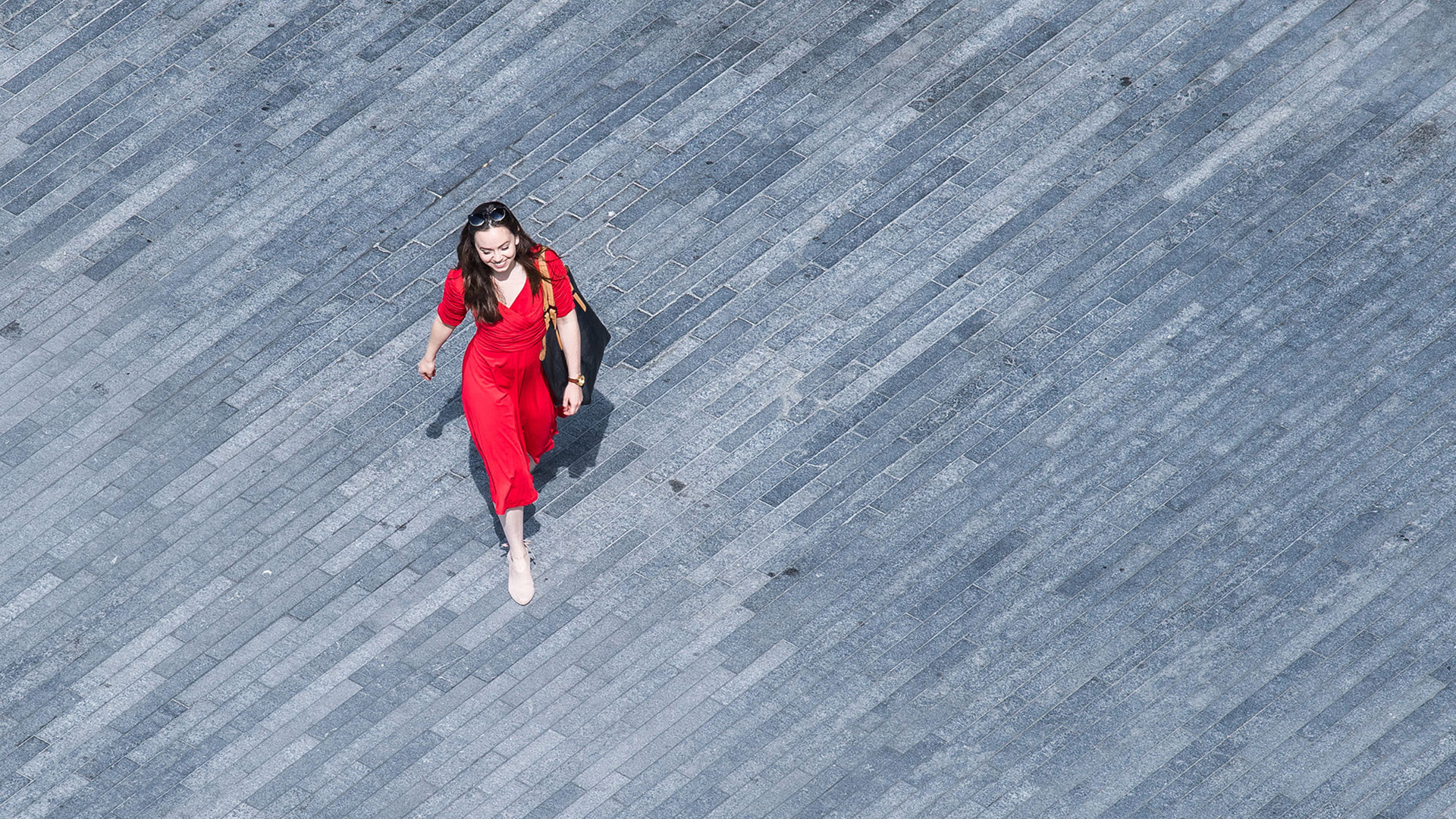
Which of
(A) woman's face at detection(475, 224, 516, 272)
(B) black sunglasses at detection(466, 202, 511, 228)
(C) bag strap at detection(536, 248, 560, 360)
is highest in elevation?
(B) black sunglasses at detection(466, 202, 511, 228)

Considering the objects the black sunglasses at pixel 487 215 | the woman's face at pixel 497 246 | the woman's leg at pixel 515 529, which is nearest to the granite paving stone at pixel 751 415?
the woman's leg at pixel 515 529

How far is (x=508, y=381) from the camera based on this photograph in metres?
8.32

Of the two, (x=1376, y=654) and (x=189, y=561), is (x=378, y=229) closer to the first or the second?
(x=189, y=561)

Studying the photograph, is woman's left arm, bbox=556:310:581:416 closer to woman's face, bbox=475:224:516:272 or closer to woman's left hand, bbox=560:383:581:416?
woman's left hand, bbox=560:383:581:416

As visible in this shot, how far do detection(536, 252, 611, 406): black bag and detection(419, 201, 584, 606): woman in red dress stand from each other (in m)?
0.03

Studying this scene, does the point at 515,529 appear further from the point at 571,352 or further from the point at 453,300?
the point at 453,300

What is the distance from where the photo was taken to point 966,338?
31.0ft

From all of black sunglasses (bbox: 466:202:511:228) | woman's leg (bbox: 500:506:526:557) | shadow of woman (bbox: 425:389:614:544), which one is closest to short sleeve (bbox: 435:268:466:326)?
black sunglasses (bbox: 466:202:511:228)

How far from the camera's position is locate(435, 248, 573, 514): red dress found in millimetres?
8086

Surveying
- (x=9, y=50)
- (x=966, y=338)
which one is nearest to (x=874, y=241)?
(x=966, y=338)

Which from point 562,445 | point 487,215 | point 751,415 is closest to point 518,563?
point 562,445

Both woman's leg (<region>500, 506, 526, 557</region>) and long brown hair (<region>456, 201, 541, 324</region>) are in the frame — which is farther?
woman's leg (<region>500, 506, 526, 557</region>)

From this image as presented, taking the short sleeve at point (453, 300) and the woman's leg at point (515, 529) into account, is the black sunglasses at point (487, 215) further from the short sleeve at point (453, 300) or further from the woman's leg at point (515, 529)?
the woman's leg at point (515, 529)

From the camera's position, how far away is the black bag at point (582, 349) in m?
8.27
